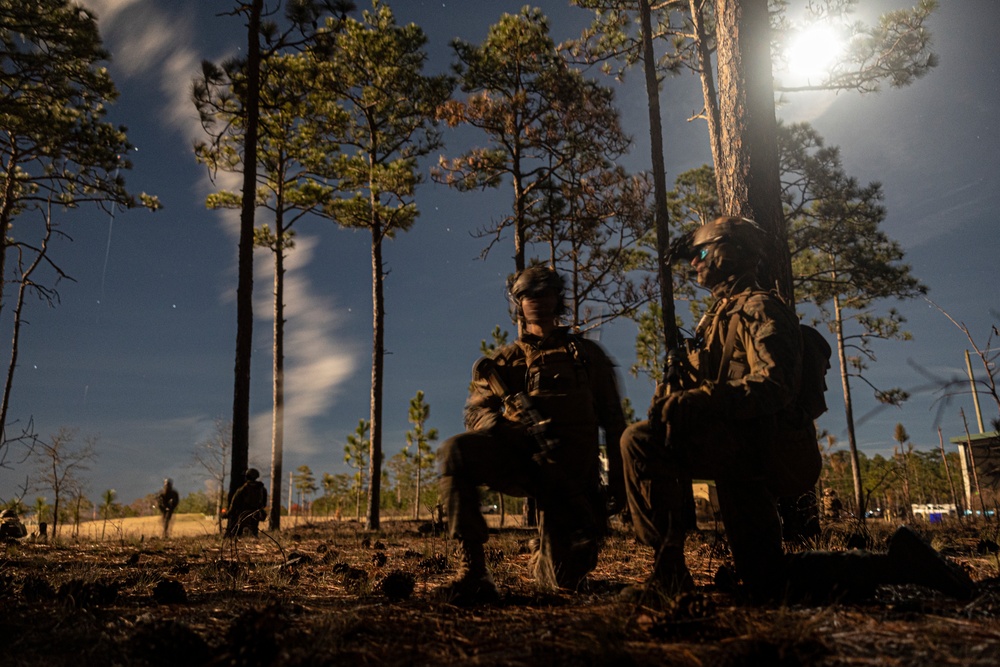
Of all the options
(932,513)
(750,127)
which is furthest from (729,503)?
(932,513)

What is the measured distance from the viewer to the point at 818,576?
105 inches

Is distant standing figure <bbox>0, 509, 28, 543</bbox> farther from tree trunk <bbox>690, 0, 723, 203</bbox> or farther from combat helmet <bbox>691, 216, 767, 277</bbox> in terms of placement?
tree trunk <bbox>690, 0, 723, 203</bbox>

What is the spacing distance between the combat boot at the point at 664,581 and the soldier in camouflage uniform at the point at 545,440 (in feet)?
2.31

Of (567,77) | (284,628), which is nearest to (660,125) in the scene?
(567,77)

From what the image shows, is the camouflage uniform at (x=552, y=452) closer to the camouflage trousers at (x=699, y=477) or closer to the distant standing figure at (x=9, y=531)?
the camouflage trousers at (x=699, y=477)

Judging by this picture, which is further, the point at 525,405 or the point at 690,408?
the point at 525,405

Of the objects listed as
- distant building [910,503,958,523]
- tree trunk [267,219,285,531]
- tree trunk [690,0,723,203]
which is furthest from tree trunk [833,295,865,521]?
tree trunk [267,219,285,531]

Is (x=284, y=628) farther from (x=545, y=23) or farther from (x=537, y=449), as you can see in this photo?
(x=545, y=23)

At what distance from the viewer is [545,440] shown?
3264 millimetres

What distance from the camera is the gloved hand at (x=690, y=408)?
2699 mm

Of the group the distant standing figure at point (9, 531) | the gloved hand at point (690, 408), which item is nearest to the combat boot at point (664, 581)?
the gloved hand at point (690, 408)

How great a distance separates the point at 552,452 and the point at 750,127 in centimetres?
405

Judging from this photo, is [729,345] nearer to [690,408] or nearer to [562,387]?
[690,408]

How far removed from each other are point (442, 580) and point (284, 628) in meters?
1.94
